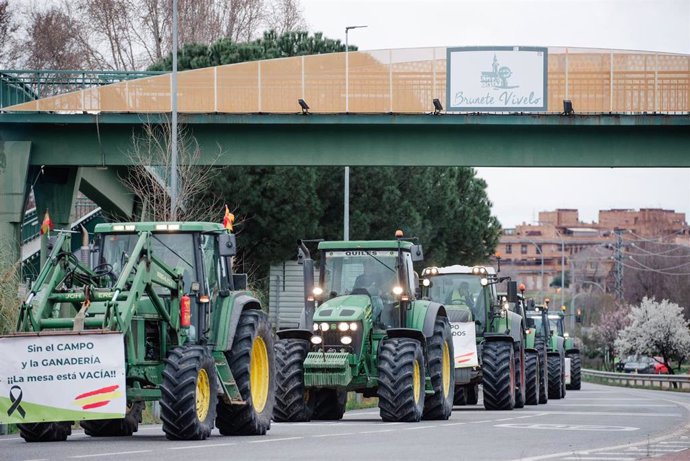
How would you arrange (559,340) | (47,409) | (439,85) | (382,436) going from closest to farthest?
(47,409), (382,436), (439,85), (559,340)

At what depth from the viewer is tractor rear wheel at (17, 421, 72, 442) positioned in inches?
682

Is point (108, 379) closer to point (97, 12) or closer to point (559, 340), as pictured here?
point (559, 340)

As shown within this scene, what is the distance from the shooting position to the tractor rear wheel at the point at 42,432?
1731cm

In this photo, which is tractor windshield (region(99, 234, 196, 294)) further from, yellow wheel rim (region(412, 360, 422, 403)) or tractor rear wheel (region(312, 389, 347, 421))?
tractor rear wheel (region(312, 389, 347, 421))

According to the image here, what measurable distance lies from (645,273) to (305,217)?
81601mm

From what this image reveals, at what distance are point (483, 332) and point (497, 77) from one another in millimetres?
10614

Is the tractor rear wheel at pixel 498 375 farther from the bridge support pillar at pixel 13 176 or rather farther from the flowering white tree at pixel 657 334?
the flowering white tree at pixel 657 334

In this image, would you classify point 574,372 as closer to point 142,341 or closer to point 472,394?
point 472,394

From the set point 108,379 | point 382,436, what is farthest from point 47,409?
point 382,436

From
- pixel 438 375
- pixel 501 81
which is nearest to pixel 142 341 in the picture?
pixel 438 375

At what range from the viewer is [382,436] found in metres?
18.7

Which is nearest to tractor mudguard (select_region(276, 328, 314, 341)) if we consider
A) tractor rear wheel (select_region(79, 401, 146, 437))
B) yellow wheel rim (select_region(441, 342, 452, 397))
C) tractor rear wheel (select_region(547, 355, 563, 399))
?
yellow wheel rim (select_region(441, 342, 452, 397))

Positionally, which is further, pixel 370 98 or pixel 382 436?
pixel 370 98

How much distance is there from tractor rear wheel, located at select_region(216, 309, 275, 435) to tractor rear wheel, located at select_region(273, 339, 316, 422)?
2881mm
